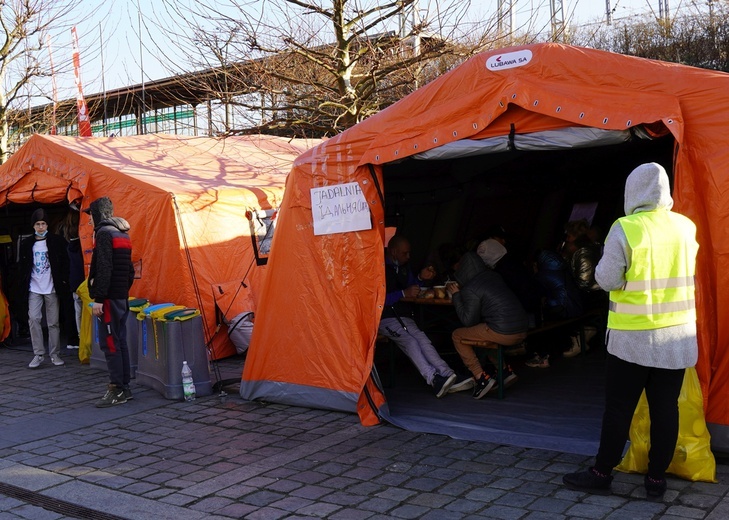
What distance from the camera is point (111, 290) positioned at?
737 centimetres

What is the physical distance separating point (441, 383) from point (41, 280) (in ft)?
18.1

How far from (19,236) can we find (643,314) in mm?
11480

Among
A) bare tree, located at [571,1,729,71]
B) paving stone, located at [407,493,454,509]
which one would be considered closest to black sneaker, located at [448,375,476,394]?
paving stone, located at [407,493,454,509]

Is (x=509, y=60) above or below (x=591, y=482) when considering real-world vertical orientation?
above

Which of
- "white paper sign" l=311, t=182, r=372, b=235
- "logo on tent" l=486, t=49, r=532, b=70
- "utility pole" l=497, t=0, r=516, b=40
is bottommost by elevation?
"white paper sign" l=311, t=182, r=372, b=235

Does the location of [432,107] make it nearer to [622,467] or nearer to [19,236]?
[622,467]

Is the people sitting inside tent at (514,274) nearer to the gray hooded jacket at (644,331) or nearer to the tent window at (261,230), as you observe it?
the gray hooded jacket at (644,331)

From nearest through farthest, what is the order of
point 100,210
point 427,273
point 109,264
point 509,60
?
point 509,60 → point 109,264 → point 100,210 → point 427,273

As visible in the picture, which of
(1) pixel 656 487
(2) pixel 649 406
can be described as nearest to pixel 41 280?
(2) pixel 649 406

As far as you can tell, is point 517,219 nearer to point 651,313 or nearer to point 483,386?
point 483,386

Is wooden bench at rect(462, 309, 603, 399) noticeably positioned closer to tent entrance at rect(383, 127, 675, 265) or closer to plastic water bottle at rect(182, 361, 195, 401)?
tent entrance at rect(383, 127, 675, 265)

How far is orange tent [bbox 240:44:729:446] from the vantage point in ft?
15.9

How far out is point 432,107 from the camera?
5.96 metres

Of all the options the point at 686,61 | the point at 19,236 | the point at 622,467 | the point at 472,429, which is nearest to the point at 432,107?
the point at 472,429
